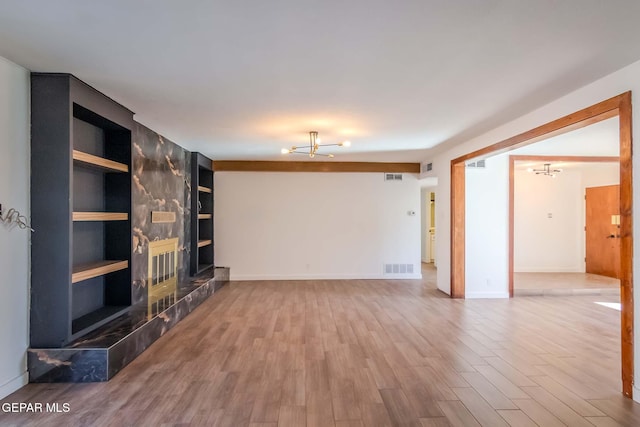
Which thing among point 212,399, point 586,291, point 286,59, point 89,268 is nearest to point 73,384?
point 89,268

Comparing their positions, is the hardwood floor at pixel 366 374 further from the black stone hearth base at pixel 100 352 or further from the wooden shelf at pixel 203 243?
the wooden shelf at pixel 203 243

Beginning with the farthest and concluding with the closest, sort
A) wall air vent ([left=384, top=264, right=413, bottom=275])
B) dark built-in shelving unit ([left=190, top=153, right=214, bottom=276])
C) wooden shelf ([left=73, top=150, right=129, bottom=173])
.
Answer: wall air vent ([left=384, top=264, right=413, bottom=275]), dark built-in shelving unit ([left=190, top=153, right=214, bottom=276]), wooden shelf ([left=73, top=150, right=129, bottom=173])

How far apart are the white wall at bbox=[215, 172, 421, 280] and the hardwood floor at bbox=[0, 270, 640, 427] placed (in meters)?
2.64

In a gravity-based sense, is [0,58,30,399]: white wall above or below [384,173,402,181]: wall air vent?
below

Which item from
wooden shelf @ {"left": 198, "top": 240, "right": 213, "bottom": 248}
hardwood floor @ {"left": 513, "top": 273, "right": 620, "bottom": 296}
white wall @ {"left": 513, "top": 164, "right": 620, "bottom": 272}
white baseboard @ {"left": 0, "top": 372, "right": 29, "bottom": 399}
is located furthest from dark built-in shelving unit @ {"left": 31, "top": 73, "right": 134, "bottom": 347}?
white wall @ {"left": 513, "top": 164, "right": 620, "bottom": 272}

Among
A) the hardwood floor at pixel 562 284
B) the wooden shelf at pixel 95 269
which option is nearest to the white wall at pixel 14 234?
the wooden shelf at pixel 95 269

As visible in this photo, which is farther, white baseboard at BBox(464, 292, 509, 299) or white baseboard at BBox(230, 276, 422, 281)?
white baseboard at BBox(230, 276, 422, 281)

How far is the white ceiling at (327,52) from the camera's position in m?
1.94

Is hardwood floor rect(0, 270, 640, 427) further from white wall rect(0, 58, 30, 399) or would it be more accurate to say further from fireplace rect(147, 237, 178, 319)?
fireplace rect(147, 237, 178, 319)

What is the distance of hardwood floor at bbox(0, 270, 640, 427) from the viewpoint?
2393mm

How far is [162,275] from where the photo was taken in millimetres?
5164

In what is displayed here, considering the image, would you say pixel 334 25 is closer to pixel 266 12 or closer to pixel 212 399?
pixel 266 12

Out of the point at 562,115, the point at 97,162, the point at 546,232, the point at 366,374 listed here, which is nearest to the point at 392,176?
the point at 546,232

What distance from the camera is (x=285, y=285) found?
708 cm
